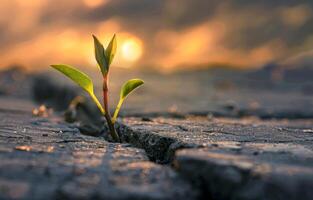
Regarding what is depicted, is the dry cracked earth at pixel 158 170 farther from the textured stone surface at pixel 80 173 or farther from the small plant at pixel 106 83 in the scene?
the small plant at pixel 106 83

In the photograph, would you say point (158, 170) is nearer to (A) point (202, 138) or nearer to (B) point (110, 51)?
(A) point (202, 138)

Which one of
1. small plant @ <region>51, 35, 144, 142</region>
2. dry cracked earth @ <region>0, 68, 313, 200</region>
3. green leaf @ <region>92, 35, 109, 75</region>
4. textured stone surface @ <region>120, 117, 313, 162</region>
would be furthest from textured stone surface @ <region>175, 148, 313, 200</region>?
green leaf @ <region>92, 35, 109, 75</region>

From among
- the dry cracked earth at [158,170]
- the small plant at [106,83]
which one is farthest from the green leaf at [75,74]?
the dry cracked earth at [158,170]

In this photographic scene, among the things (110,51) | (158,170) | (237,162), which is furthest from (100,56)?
(237,162)

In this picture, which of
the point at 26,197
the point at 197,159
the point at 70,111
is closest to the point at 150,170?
the point at 197,159

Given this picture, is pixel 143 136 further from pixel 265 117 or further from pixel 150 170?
pixel 265 117
